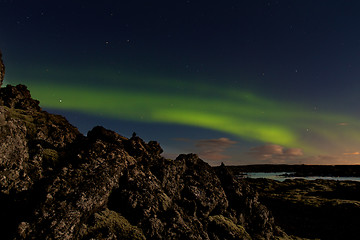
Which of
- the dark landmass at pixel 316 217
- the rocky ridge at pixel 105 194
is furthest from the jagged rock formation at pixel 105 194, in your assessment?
the dark landmass at pixel 316 217

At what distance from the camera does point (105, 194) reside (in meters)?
13.5

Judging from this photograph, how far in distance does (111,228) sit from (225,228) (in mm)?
9994

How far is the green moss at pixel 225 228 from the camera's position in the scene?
17734 millimetres

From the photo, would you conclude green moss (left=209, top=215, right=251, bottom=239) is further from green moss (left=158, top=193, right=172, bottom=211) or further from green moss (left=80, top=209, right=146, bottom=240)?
green moss (left=80, top=209, right=146, bottom=240)

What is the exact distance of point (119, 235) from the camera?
12.3 meters

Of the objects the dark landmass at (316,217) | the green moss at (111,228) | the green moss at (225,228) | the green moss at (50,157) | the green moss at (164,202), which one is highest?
the green moss at (50,157)

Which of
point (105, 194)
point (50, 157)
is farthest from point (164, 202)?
point (50, 157)

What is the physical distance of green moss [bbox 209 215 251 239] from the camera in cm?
1773

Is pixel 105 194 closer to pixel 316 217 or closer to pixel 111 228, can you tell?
pixel 111 228

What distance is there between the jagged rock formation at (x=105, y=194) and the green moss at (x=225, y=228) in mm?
73

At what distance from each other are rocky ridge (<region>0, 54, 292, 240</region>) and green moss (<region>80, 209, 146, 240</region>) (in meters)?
0.05

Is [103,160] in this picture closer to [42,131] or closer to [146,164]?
[146,164]

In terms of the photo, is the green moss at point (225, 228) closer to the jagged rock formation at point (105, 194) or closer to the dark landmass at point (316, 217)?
the jagged rock formation at point (105, 194)

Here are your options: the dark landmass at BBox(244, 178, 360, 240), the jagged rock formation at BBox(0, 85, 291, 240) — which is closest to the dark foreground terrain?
the jagged rock formation at BBox(0, 85, 291, 240)
